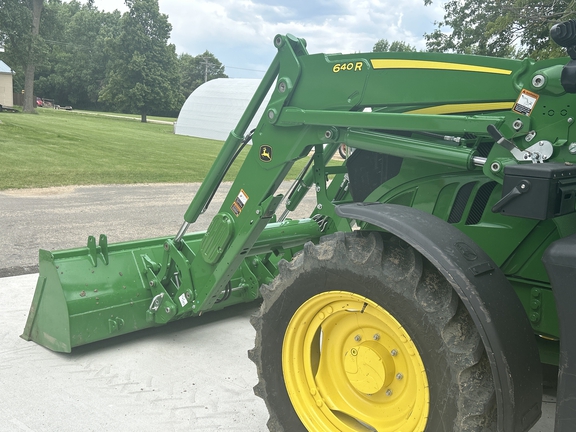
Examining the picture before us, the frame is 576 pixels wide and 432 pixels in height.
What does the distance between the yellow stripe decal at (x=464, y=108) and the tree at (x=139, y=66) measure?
174 ft

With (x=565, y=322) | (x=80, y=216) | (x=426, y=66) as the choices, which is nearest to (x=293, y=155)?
(x=426, y=66)

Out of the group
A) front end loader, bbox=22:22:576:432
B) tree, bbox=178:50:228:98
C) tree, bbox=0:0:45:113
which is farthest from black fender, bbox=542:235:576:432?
tree, bbox=178:50:228:98

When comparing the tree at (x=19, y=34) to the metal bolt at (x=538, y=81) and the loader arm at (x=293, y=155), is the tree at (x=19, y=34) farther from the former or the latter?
the metal bolt at (x=538, y=81)

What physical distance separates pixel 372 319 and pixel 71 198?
31.5ft

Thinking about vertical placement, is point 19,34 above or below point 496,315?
above

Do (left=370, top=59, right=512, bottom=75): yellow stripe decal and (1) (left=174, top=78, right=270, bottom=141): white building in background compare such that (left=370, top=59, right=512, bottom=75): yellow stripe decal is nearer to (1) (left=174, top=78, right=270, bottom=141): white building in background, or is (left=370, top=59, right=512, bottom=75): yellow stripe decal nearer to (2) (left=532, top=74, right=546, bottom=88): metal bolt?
(2) (left=532, top=74, right=546, bottom=88): metal bolt

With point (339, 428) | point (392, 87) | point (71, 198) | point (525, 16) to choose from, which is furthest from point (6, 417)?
point (525, 16)

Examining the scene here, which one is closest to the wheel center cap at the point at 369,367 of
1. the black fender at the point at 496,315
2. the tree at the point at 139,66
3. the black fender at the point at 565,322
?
the black fender at the point at 496,315

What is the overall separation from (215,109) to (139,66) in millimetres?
18088

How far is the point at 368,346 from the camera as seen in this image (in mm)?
2475

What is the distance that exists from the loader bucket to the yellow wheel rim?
1.88 m

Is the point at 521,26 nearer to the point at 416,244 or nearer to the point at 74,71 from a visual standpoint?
the point at 416,244

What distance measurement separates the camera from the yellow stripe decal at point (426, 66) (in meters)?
2.49

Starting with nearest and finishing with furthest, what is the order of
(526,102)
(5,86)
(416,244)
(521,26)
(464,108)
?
(416,244) → (526,102) → (464,108) → (521,26) → (5,86)
